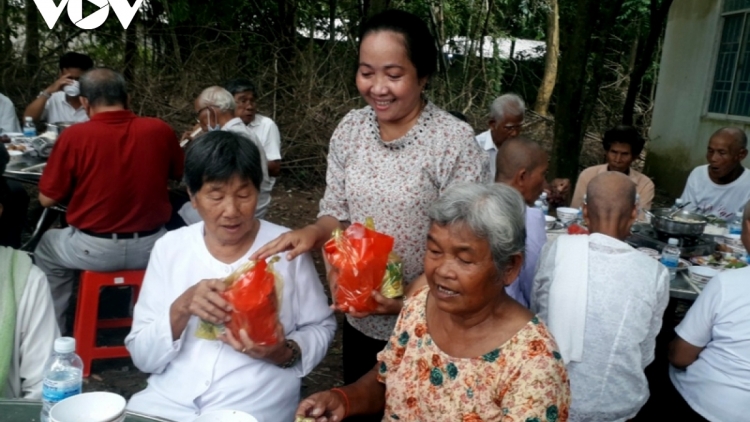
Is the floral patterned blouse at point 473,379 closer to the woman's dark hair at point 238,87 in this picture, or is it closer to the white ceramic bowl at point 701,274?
the white ceramic bowl at point 701,274

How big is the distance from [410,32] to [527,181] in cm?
116

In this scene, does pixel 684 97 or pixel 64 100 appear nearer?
pixel 64 100

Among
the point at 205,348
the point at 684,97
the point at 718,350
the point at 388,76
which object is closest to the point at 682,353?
the point at 718,350

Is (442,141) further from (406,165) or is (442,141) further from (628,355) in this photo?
(628,355)

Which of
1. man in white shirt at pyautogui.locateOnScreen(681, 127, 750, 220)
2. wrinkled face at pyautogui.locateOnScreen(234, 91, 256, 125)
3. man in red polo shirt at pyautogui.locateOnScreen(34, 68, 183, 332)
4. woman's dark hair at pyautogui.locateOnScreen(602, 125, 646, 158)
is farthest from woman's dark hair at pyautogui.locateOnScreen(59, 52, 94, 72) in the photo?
man in white shirt at pyautogui.locateOnScreen(681, 127, 750, 220)

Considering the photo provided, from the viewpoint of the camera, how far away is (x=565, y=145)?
223 inches

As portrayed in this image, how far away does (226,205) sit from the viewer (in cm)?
229

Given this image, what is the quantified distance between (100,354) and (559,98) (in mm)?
4230

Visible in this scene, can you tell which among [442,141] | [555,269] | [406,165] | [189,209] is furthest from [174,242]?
[189,209]

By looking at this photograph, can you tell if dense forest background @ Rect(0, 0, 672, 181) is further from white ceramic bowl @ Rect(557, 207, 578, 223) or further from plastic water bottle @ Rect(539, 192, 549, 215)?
white ceramic bowl @ Rect(557, 207, 578, 223)

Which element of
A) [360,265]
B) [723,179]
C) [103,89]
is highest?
[103,89]

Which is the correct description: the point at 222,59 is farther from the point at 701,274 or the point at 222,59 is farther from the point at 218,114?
the point at 701,274

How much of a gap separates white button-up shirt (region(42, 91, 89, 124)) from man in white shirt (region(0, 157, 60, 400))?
4.32 meters

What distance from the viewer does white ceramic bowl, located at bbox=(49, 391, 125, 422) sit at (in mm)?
1358
